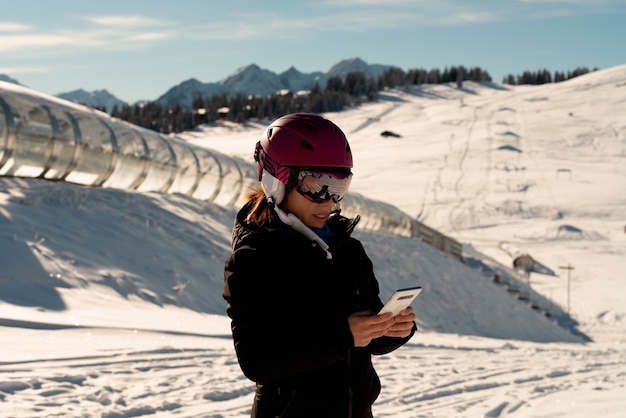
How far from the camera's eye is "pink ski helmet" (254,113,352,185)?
9.18ft

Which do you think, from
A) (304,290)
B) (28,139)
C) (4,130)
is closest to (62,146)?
(28,139)

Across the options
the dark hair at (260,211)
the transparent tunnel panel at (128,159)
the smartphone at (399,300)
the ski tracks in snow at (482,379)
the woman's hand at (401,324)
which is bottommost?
the ski tracks in snow at (482,379)

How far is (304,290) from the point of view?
8.71 feet

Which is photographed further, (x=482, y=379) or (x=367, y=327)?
(x=482, y=379)

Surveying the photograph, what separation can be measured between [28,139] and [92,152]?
198cm

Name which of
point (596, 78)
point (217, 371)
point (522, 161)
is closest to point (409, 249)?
point (217, 371)

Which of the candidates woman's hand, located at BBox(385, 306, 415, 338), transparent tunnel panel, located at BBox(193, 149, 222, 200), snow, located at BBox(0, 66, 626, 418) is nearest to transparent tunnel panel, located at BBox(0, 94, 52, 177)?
snow, located at BBox(0, 66, 626, 418)

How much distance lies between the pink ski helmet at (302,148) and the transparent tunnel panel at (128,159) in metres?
15.5

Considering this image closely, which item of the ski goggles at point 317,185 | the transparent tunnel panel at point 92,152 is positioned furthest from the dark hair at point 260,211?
the transparent tunnel panel at point 92,152

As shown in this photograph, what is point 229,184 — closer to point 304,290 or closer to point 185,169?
point 185,169

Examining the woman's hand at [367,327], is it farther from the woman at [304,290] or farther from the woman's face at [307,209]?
the woman's face at [307,209]

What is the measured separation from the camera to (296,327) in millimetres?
2588

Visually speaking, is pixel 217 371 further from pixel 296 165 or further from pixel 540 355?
pixel 540 355

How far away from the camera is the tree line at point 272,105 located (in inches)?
5507
